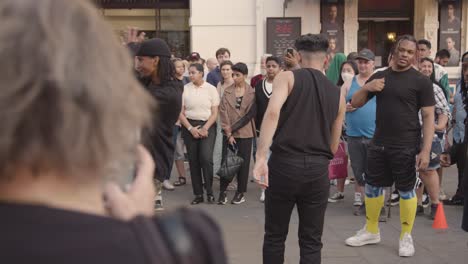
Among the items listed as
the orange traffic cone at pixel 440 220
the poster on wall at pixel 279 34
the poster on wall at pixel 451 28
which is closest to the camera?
the orange traffic cone at pixel 440 220

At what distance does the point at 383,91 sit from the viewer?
18.0 ft

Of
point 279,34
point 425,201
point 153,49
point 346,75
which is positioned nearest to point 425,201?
point 425,201

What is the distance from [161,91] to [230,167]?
3.03 m

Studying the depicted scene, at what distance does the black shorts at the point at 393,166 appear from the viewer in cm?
544

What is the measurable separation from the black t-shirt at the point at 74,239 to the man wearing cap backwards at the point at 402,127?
449 centimetres

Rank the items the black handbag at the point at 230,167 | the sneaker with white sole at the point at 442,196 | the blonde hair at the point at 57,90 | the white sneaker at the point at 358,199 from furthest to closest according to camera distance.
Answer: the sneaker with white sole at the point at 442,196 < the black handbag at the point at 230,167 < the white sneaker at the point at 358,199 < the blonde hair at the point at 57,90

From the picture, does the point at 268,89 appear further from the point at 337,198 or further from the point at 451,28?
the point at 451,28

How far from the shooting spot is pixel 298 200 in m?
4.23

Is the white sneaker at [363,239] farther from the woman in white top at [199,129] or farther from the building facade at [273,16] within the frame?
the building facade at [273,16]

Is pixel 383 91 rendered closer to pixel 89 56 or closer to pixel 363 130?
pixel 363 130

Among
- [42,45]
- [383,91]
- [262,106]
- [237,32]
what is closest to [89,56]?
[42,45]

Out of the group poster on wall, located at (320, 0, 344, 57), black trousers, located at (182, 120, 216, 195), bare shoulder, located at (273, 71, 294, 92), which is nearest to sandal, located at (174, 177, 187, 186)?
black trousers, located at (182, 120, 216, 195)

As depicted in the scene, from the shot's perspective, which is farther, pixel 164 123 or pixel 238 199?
pixel 238 199

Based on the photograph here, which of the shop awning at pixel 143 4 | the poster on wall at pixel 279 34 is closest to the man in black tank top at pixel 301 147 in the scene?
the poster on wall at pixel 279 34
